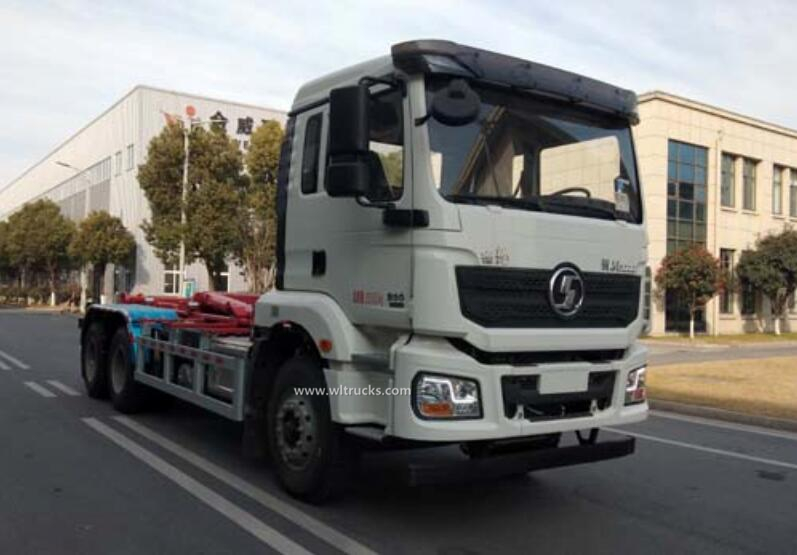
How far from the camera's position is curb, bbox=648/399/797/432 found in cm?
1035

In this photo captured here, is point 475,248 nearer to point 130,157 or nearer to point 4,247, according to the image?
point 130,157

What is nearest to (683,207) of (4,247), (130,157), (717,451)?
(717,451)

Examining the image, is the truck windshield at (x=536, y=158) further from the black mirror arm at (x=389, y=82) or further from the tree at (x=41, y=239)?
the tree at (x=41, y=239)

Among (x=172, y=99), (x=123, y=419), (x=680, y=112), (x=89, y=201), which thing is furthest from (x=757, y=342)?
(x=89, y=201)

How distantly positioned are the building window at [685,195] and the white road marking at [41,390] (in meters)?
27.8

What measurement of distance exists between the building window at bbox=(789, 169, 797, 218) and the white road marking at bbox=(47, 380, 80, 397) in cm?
3877

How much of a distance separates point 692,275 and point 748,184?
9.85 meters

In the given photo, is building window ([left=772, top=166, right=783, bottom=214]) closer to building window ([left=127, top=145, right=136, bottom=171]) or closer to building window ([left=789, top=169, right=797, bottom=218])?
building window ([left=789, top=169, right=797, bottom=218])

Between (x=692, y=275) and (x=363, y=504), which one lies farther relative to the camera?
(x=692, y=275)

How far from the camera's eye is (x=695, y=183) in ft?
116

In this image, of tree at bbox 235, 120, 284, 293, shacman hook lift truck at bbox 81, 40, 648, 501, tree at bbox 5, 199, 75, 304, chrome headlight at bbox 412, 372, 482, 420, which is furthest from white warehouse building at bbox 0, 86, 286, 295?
chrome headlight at bbox 412, 372, 482, 420

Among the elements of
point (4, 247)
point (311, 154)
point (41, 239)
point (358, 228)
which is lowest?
point (358, 228)

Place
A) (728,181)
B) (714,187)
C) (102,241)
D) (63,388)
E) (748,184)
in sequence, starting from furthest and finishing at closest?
(102,241) < (748,184) < (728,181) < (714,187) < (63,388)

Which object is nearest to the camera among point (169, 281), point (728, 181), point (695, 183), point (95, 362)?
point (95, 362)
